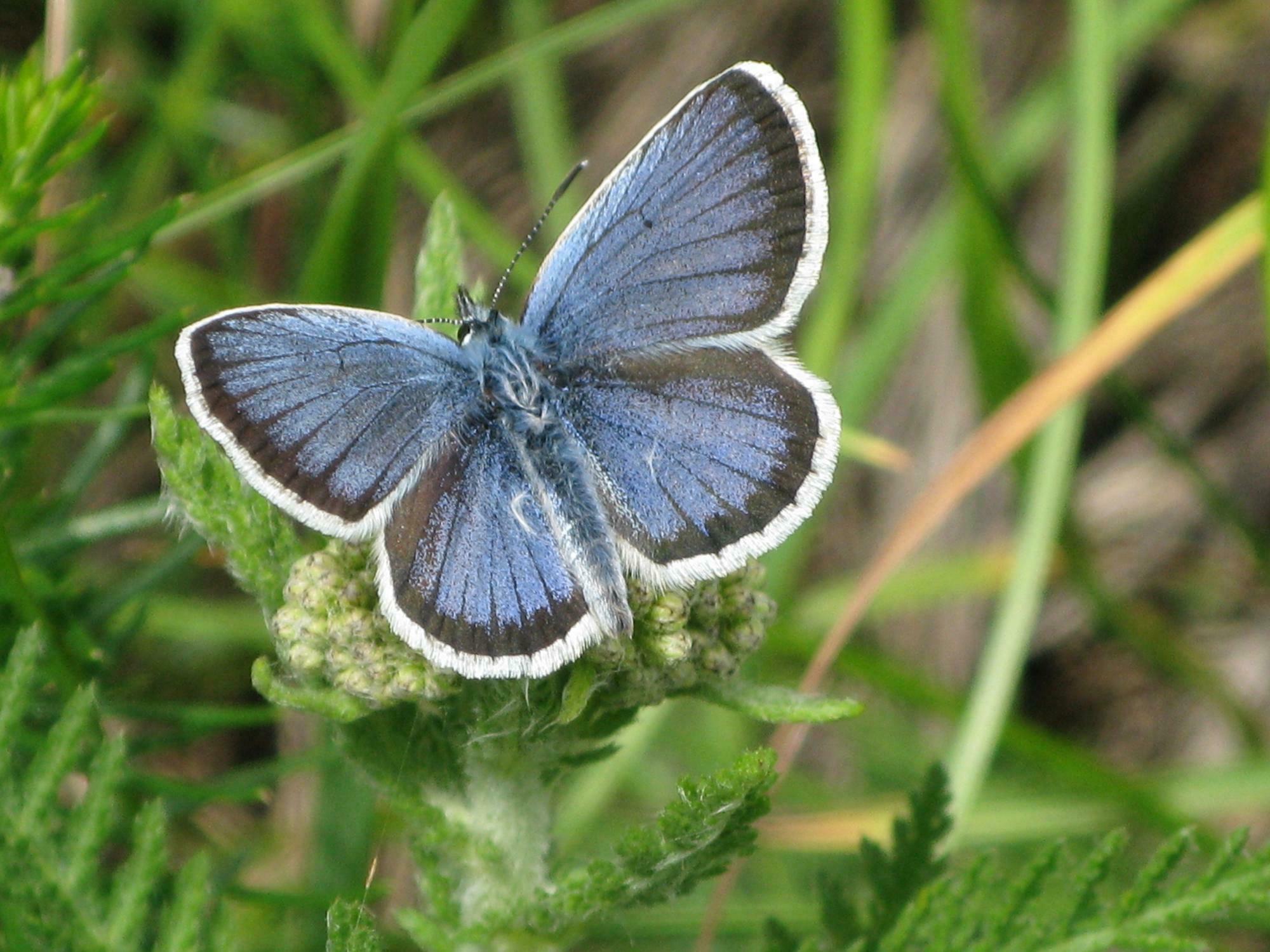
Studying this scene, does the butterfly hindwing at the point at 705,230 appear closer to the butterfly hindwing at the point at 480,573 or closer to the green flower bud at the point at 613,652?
the butterfly hindwing at the point at 480,573

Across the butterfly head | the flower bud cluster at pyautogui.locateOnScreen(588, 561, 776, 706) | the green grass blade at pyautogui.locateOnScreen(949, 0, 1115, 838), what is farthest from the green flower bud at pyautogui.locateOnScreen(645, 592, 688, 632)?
A: the green grass blade at pyautogui.locateOnScreen(949, 0, 1115, 838)

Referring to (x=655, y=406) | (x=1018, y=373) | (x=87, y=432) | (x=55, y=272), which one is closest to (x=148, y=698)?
(x=87, y=432)

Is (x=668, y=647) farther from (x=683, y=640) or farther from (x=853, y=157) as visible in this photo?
(x=853, y=157)

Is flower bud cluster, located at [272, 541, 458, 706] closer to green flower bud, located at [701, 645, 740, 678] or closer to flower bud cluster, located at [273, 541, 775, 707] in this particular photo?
flower bud cluster, located at [273, 541, 775, 707]

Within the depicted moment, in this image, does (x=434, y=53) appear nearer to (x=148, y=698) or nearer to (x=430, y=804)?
(x=430, y=804)

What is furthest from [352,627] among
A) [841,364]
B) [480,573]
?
[841,364]

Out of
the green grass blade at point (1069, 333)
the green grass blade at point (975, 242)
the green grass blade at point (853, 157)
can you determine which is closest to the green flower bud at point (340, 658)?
the green grass blade at point (1069, 333)

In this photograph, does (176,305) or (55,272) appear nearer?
(55,272)
